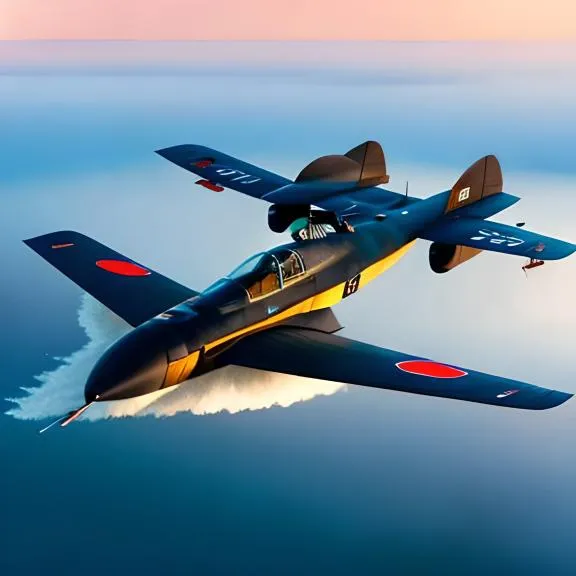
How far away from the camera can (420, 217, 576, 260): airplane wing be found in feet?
50.2

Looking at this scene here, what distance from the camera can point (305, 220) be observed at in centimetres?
1411

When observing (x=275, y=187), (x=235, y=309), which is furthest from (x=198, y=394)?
(x=275, y=187)

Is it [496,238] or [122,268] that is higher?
A: [496,238]

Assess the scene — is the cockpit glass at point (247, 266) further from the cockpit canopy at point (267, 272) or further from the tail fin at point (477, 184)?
the tail fin at point (477, 184)

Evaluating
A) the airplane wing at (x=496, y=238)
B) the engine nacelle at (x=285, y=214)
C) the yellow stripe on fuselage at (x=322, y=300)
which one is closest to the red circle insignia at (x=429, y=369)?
the yellow stripe on fuselage at (x=322, y=300)

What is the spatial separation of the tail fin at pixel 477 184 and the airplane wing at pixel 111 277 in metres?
6.97

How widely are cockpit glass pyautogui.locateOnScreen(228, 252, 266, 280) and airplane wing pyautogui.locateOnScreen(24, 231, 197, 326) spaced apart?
136cm

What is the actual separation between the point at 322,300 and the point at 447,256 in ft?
14.3

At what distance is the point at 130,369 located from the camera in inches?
431

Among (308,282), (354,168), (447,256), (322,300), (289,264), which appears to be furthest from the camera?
(354,168)

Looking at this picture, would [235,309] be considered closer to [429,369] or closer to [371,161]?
[429,369]

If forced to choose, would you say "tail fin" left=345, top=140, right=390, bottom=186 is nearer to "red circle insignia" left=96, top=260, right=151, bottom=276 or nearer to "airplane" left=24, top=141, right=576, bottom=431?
"airplane" left=24, top=141, right=576, bottom=431

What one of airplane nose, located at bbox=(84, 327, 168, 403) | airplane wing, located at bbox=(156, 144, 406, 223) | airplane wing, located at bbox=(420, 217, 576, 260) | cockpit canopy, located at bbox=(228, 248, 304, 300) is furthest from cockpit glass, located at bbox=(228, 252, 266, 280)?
airplane wing, located at bbox=(420, 217, 576, 260)

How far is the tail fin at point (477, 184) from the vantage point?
57.1 feet
